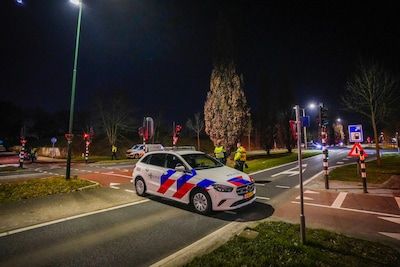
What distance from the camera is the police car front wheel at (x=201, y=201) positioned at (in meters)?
7.66

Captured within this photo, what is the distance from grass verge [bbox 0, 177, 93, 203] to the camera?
33.7ft

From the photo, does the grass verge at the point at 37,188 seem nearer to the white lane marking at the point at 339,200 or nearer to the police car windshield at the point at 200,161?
the police car windshield at the point at 200,161

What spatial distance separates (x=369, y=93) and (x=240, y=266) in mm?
21689

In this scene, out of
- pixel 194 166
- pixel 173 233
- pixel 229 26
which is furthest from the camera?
pixel 229 26

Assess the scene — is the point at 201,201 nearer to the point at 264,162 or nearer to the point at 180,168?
the point at 180,168

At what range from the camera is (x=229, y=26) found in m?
33.8

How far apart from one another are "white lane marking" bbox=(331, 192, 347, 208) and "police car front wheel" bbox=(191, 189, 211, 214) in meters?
4.64

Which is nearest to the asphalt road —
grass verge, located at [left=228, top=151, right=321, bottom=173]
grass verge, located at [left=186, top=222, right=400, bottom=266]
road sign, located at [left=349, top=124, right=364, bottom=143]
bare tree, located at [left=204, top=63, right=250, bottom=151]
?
grass verge, located at [left=186, top=222, right=400, bottom=266]

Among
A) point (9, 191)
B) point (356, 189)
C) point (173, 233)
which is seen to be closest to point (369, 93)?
point (356, 189)

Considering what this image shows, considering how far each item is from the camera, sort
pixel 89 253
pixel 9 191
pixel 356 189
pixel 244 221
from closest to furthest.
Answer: pixel 89 253 → pixel 244 221 → pixel 9 191 → pixel 356 189

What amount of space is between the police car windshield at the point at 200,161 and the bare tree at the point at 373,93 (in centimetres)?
1675

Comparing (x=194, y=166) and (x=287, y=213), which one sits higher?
(x=194, y=166)

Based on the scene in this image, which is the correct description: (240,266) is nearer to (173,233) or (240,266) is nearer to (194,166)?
(173,233)

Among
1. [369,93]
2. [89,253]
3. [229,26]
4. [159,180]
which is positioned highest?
[229,26]
